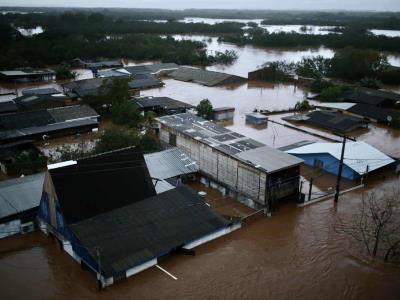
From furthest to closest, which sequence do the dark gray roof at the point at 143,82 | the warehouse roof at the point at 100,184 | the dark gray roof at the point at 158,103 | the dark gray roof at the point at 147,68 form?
the dark gray roof at the point at 147,68 < the dark gray roof at the point at 143,82 < the dark gray roof at the point at 158,103 < the warehouse roof at the point at 100,184

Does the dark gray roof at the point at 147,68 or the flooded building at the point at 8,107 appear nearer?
the flooded building at the point at 8,107

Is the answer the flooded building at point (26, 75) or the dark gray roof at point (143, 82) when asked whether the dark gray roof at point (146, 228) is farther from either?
the flooded building at point (26, 75)

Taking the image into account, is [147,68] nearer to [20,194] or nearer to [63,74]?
[63,74]

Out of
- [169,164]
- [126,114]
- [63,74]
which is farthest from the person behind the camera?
[63,74]

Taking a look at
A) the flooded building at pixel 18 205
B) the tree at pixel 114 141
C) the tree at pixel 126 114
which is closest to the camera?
the flooded building at pixel 18 205

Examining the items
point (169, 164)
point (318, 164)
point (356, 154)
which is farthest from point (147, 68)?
point (356, 154)

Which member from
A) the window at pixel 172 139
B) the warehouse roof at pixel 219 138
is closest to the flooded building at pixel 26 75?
the warehouse roof at pixel 219 138

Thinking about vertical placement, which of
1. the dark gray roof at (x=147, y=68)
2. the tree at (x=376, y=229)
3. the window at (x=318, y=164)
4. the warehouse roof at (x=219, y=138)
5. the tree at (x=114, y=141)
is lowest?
the tree at (x=376, y=229)
